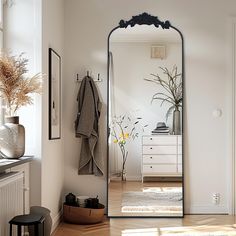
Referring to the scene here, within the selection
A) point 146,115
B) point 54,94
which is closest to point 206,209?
point 146,115

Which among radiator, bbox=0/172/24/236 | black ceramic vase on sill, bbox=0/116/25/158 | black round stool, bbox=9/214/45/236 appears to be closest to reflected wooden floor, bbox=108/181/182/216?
radiator, bbox=0/172/24/236

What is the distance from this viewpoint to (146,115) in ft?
15.3

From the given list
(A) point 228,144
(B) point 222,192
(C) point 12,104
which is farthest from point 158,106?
(C) point 12,104

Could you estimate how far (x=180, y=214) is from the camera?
4559 millimetres

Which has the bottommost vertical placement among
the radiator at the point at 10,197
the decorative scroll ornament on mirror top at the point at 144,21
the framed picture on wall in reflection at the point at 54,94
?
the radiator at the point at 10,197

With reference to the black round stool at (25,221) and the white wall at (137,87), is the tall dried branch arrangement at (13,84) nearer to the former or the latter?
the black round stool at (25,221)

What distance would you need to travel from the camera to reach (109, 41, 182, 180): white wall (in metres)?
4.66

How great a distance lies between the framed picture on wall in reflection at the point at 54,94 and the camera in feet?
12.7

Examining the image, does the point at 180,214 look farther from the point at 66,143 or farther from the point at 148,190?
the point at 66,143

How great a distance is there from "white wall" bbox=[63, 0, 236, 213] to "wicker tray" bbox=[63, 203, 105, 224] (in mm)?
414

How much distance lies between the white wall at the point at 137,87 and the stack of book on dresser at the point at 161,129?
0.04 meters

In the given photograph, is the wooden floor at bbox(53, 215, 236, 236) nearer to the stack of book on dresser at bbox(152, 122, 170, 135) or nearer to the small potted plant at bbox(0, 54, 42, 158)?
the stack of book on dresser at bbox(152, 122, 170, 135)

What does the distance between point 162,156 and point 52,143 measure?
1.33 meters

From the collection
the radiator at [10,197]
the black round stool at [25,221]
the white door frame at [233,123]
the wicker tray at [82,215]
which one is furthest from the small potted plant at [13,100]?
the white door frame at [233,123]
